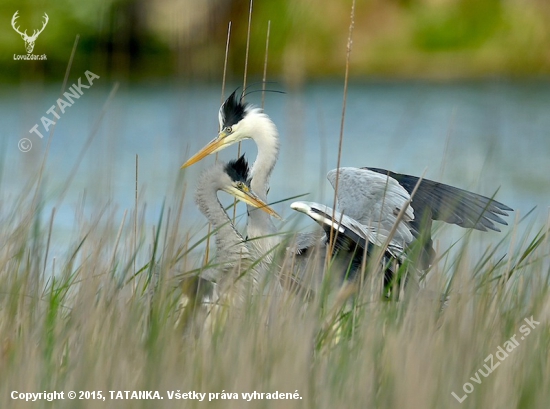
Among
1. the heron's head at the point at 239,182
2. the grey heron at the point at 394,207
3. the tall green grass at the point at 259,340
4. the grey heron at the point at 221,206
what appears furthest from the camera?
the grey heron at the point at 394,207

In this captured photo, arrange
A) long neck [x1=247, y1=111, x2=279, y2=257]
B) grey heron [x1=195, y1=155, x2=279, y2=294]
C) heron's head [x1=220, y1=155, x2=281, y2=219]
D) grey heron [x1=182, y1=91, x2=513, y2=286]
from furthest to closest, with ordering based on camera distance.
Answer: long neck [x1=247, y1=111, x2=279, y2=257] → grey heron [x1=182, y1=91, x2=513, y2=286] → heron's head [x1=220, y1=155, x2=281, y2=219] → grey heron [x1=195, y1=155, x2=279, y2=294]

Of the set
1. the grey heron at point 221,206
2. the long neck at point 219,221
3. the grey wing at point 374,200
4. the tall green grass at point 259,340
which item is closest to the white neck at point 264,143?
the grey wing at point 374,200

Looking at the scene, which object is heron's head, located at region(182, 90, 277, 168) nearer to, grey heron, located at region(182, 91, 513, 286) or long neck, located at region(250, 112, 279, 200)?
long neck, located at region(250, 112, 279, 200)

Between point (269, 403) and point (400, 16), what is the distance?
1026 centimetres

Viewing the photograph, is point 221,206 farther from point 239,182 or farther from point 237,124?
point 237,124

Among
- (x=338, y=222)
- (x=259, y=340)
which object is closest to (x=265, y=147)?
(x=338, y=222)

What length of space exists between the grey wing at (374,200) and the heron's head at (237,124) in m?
0.47

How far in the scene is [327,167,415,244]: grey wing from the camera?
9.15 ft

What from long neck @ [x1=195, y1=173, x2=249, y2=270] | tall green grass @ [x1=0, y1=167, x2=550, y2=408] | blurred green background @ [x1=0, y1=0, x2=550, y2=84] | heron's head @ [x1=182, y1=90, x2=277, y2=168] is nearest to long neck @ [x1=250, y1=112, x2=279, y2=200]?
heron's head @ [x1=182, y1=90, x2=277, y2=168]

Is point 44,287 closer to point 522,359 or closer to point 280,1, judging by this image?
point 522,359

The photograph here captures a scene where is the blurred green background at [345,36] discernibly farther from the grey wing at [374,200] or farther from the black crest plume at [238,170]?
the black crest plume at [238,170]

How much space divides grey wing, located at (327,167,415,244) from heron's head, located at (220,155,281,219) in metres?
0.32

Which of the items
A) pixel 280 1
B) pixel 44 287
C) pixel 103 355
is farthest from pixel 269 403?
pixel 280 1

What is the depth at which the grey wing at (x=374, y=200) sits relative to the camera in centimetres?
279
